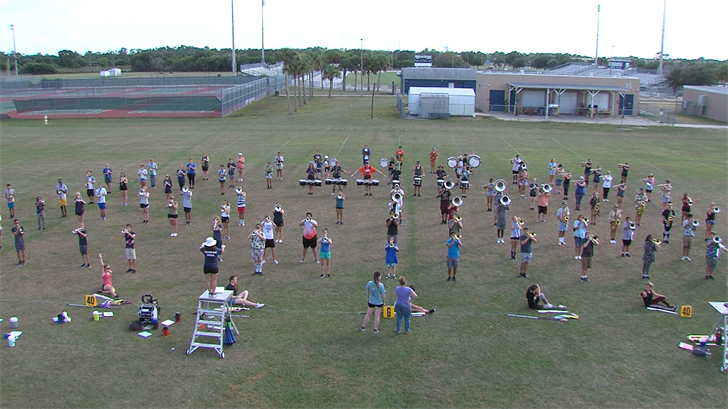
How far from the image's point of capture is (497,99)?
63812 millimetres

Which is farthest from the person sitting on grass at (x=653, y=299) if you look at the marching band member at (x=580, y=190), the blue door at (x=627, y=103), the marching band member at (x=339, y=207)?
the blue door at (x=627, y=103)

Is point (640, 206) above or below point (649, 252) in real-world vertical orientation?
above

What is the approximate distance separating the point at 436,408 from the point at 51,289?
11147mm

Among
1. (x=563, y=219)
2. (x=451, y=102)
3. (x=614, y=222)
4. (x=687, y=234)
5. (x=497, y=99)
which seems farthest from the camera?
→ (x=497, y=99)

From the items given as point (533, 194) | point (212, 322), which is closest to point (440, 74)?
point (533, 194)

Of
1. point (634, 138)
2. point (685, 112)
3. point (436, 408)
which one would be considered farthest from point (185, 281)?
point (685, 112)

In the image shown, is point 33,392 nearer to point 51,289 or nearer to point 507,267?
point 51,289

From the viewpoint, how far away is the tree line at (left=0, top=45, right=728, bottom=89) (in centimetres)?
8294

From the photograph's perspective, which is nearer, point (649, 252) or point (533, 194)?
point (649, 252)

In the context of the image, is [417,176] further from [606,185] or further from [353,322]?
[353,322]

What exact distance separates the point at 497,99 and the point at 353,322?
54.2 meters

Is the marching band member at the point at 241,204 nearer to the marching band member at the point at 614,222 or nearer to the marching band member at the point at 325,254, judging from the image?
the marching band member at the point at 325,254

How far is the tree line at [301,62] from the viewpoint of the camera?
82.9m

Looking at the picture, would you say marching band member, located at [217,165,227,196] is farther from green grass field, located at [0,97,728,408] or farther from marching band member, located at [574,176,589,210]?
marching band member, located at [574,176,589,210]
